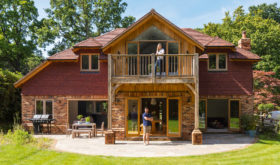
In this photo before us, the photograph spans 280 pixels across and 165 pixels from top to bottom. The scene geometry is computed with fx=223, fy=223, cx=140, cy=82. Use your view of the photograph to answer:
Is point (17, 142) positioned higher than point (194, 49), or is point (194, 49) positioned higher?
point (194, 49)

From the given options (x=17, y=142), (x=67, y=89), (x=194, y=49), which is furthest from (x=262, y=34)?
(x=17, y=142)

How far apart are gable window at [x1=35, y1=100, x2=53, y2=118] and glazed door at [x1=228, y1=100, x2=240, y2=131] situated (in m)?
11.7

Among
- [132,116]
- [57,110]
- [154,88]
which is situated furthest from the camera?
[57,110]

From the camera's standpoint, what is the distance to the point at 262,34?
888 inches

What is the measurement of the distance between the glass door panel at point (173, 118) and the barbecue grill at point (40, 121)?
722 cm

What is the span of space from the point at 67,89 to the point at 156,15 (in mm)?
7399

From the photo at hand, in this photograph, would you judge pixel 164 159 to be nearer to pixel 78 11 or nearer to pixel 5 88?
pixel 5 88

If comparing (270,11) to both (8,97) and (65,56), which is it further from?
(8,97)

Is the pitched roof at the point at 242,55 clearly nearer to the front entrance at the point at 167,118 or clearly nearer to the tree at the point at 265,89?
the tree at the point at 265,89

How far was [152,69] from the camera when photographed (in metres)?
10.5

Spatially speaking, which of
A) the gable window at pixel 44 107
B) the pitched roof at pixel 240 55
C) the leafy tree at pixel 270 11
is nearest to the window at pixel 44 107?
the gable window at pixel 44 107

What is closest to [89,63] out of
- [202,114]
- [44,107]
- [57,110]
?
[57,110]

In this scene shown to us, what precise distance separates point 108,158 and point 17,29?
23893 millimetres

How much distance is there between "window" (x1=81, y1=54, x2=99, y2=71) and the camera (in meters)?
14.5
